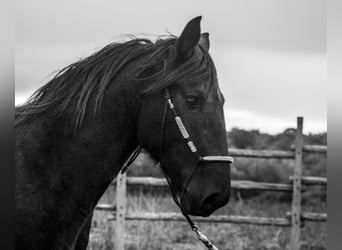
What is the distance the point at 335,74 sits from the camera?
1835mm

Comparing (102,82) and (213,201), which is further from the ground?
(102,82)

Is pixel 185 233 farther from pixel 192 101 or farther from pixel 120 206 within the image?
pixel 192 101

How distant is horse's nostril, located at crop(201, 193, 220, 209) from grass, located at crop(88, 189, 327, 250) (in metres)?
4.26

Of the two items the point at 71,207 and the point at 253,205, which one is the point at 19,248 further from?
the point at 253,205

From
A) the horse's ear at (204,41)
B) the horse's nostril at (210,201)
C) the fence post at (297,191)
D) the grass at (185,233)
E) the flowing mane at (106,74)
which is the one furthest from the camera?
the fence post at (297,191)

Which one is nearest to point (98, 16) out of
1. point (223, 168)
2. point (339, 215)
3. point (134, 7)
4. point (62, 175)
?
point (134, 7)

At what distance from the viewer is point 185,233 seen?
6.99 m

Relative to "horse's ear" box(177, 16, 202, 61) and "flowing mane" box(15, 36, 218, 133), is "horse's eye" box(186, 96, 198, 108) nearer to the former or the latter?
"flowing mane" box(15, 36, 218, 133)

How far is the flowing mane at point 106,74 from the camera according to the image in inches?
91.0

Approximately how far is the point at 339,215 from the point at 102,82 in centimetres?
122

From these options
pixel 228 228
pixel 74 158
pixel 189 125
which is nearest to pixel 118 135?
pixel 74 158

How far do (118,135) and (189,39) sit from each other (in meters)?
0.55

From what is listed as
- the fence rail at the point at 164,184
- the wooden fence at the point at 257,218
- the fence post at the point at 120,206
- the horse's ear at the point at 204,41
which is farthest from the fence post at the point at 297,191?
the horse's ear at the point at 204,41

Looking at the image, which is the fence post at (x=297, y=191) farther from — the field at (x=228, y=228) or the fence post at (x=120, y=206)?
the fence post at (x=120, y=206)
